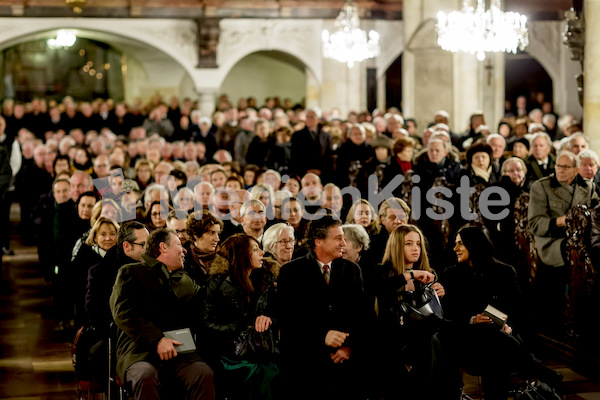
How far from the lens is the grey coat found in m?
7.79

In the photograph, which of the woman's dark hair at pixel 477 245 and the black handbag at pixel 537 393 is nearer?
the black handbag at pixel 537 393

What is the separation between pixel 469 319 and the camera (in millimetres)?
6223

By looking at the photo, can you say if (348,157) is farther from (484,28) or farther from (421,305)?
(421,305)

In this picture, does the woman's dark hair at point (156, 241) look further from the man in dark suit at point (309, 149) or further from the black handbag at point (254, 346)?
the man in dark suit at point (309, 149)

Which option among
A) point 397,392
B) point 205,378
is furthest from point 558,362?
point 205,378

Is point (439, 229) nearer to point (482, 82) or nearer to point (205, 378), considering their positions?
point (205, 378)

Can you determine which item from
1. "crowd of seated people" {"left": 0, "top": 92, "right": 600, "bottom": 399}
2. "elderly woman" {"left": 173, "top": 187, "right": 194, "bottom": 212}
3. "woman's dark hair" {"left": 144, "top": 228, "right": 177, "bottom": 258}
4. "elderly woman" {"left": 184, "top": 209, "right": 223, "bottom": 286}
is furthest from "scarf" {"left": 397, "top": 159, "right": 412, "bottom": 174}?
"woman's dark hair" {"left": 144, "top": 228, "right": 177, "bottom": 258}

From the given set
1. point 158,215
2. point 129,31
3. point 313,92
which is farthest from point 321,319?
A: point 313,92

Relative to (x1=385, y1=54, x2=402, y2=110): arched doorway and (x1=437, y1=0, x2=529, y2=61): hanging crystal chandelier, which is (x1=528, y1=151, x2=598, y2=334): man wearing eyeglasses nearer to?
(x1=437, y1=0, x2=529, y2=61): hanging crystal chandelier

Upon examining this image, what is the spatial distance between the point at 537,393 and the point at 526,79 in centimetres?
2278

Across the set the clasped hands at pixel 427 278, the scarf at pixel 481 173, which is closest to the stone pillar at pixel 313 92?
the scarf at pixel 481 173

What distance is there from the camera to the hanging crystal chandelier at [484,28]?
37.7 feet

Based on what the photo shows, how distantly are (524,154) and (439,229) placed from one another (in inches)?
88.3

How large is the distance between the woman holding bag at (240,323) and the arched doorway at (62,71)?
20.6 metres
